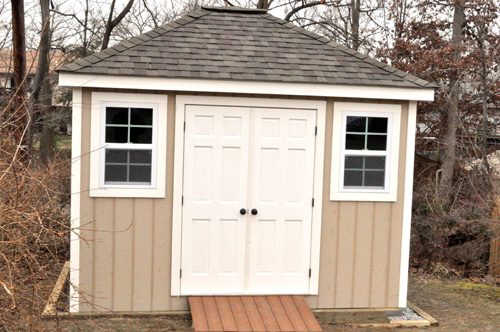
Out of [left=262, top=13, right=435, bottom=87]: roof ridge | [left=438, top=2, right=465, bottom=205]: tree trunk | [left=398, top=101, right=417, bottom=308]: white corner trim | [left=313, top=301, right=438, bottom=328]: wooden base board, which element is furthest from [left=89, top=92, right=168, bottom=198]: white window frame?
[left=438, top=2, right=465, bottom=205]: tree trunk

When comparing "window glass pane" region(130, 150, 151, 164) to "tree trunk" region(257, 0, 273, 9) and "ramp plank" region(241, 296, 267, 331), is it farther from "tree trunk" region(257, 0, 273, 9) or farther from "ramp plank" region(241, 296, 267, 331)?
"tree trunk" region(257, 0, 273, 9)

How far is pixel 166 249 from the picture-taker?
682 cm

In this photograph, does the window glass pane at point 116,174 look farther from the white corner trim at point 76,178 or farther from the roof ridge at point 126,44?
the roof ridge at point 126,44

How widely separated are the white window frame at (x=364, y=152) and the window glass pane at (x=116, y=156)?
2246 millimetres

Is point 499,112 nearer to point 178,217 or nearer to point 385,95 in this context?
point 385,95

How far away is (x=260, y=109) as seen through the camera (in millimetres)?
6836

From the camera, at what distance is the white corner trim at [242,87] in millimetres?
6445

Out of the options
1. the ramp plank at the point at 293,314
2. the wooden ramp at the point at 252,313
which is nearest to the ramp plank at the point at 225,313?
the wooden ramp at the point at 252,313

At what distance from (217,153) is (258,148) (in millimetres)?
448

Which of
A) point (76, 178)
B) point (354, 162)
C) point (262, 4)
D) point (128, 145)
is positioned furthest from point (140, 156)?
point (262, 4)

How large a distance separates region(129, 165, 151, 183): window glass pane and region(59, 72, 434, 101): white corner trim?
2.80 feet

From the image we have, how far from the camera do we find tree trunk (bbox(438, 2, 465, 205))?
12.3 metres

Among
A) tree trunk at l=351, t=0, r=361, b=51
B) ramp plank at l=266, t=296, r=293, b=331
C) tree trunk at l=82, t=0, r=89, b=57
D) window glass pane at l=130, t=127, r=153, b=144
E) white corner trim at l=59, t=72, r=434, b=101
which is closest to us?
ramp plank at l=266, t=296, r=293, b=331

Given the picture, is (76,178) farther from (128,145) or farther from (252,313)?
(252,313)
